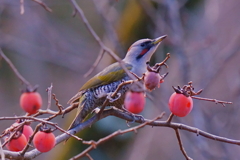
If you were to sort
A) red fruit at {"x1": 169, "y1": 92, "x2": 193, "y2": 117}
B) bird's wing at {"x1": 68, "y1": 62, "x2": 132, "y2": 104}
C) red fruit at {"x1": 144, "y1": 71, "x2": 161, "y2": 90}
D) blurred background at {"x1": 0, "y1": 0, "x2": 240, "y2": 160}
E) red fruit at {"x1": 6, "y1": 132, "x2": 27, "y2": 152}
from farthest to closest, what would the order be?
blurred background at {"x1": 0, "y1": 0, "x2": 240, "y2": 160}, bird's wing at {"x1": 68, "y1": 62, "x2": 132, "y2": 104}, red fruit at {"x1": 6, "y1": 132, "x2": 27, "y2": 152}, red fruit at {"x1": 169, "y1": 92, "x2": 193, "y2": 117}, red fruit at {"x1": 144, "y1": 71, "x2": 161, "y2": 90}

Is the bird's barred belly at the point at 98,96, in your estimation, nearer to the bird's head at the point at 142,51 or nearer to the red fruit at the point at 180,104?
the bird's head at the point at 142,51

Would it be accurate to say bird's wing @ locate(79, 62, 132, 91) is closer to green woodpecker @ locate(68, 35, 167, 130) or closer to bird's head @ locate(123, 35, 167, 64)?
green woodpecker @ locate(68, 35, 167, 130)

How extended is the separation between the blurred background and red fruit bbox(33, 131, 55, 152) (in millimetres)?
2876

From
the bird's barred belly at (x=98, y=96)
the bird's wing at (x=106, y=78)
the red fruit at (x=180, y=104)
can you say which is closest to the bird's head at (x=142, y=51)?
the bird's wing at (x=106, y=78)

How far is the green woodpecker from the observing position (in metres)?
3.47

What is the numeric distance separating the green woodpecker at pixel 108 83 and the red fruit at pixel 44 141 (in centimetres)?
83

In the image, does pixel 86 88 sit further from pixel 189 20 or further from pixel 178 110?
pixel 189 20

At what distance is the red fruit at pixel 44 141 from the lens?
2283mm

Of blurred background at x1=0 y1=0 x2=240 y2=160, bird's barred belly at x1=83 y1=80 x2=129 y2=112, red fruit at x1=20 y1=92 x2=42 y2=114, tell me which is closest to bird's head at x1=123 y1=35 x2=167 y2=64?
bird's barred belly at x1=83 y1=80 x2=129 y2=112

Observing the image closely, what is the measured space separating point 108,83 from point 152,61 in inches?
74.5

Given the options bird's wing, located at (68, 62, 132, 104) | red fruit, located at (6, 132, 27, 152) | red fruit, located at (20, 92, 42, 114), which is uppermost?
bird's wing, located at (68, 62, 132, 104)

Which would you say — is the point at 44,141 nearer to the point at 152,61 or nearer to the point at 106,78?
the point at 106,78

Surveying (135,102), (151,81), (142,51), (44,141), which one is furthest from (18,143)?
(142,51)

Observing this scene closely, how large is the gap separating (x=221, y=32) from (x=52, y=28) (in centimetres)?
427
